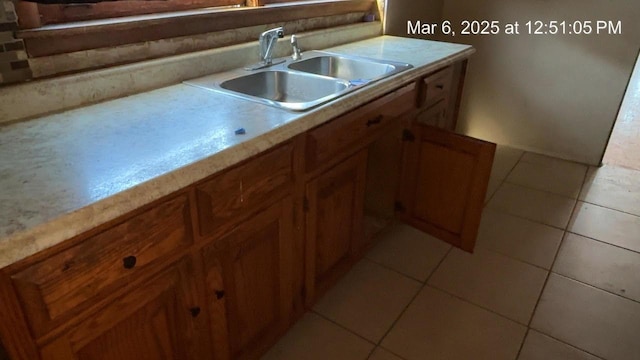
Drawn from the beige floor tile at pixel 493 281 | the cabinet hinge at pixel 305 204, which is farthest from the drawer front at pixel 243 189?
the beige floor tile at pixel 493 281

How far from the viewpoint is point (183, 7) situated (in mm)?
1694

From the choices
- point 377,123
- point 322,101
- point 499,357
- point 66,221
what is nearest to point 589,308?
point 499,357

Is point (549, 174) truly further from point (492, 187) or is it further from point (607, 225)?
point (607, 225)

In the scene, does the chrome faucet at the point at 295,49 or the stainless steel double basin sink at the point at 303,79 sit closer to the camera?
the stainless steel double basin sink at the point at 303,79

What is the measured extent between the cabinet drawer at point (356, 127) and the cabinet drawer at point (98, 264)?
19.9 inches

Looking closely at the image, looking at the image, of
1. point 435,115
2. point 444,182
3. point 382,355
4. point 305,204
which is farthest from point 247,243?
point 435,115

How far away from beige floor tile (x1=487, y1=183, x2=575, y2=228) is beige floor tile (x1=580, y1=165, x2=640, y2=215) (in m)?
0.20

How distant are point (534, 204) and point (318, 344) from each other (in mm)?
1688

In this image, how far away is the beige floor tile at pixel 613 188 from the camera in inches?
104

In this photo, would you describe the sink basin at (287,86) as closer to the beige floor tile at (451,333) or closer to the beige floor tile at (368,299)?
the beige floor tile at (368,299)

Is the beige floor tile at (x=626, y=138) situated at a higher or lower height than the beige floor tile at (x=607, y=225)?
higher

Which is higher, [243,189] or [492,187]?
[243,189]

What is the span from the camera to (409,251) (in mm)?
2199

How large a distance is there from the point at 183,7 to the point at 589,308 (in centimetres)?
207
